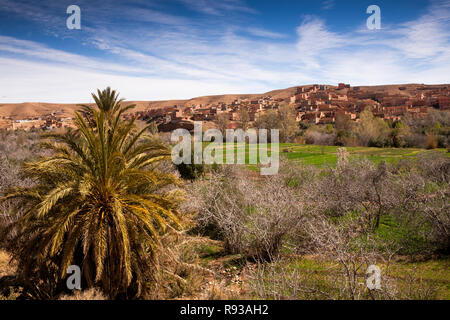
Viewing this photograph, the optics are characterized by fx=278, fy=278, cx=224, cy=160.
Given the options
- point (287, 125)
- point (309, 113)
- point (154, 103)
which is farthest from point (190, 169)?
point (154, 103)

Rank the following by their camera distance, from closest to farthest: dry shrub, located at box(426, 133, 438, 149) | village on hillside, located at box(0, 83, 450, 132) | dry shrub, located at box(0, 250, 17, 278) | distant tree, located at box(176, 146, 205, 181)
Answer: dry shrub, located at box(0, 250, 17, 278)
distant tree, located at box(176, 146, 205, 181)
dry shrub, located at box(426, 133, 438, 149)
village on hillside, located at box(0, 83, 450, 132)

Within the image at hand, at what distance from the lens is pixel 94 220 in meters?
5.02

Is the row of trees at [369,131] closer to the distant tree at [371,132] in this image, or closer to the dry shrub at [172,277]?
the distant tree at [371,132]

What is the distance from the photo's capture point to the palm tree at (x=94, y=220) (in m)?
4.88

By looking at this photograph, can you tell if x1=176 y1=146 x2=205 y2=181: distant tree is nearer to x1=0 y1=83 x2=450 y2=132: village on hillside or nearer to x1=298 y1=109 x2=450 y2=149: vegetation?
x1=298 y1=109 x2=450 y2=149: vegetation

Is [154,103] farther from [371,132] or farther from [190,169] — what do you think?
[190,169]

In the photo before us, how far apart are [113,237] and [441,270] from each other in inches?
331

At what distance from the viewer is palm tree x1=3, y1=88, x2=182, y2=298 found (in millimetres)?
4879

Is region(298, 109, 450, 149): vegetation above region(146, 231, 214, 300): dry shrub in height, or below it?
above

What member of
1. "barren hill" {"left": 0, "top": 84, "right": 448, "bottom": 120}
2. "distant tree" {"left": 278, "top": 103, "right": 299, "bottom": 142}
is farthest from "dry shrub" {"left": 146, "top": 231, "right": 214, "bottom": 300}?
"barren hill" {"left": 0, "top": 84, "right": 448, "bottom": 120}

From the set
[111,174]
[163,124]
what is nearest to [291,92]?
[163,124]

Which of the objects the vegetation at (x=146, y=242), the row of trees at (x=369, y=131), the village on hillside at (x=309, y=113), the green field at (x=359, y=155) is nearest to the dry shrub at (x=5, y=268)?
the vegetation at (x=146, y=242)
